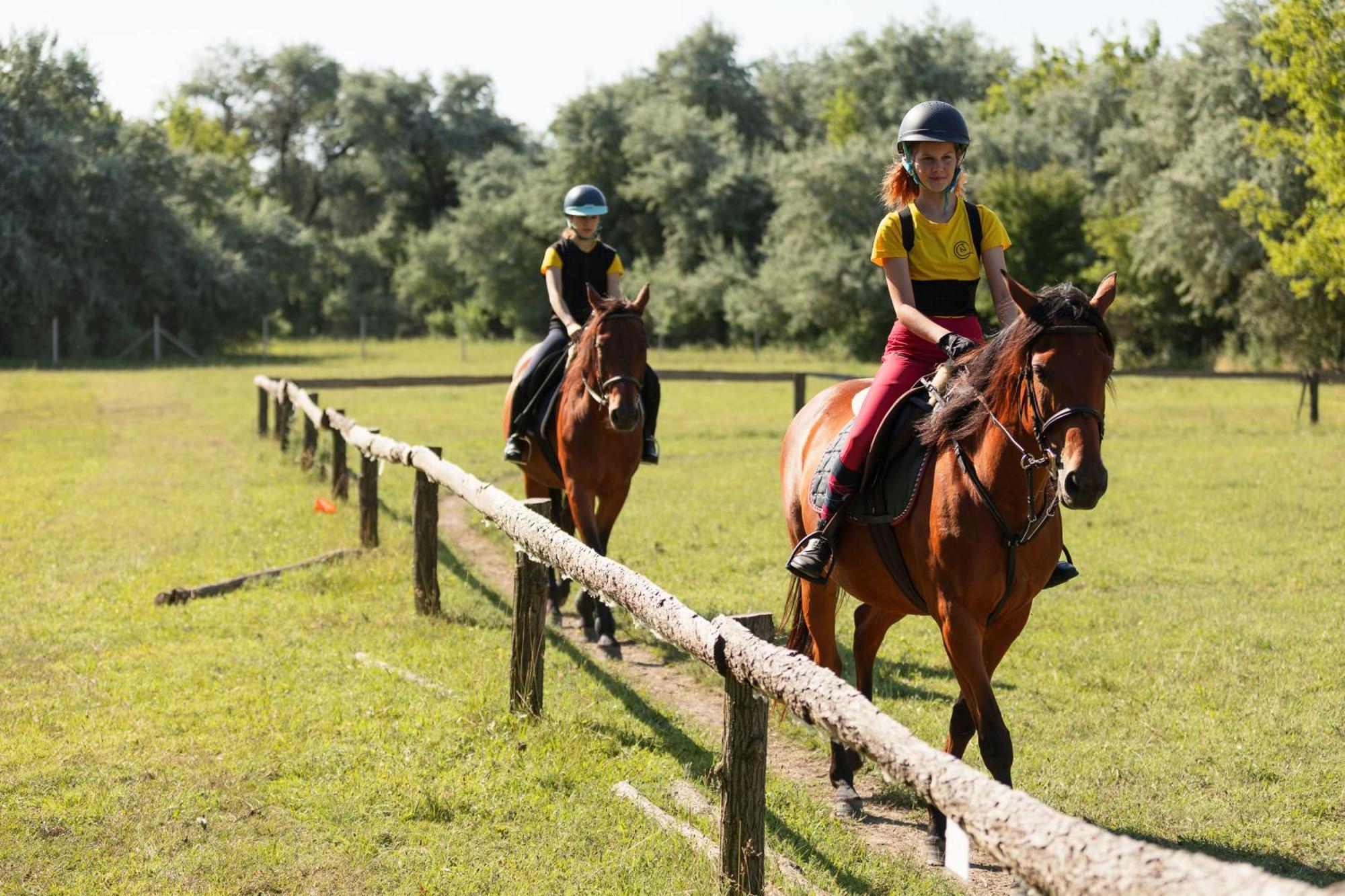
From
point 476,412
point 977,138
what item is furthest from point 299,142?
point 476,412

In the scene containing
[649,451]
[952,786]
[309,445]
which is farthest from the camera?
[309,445]

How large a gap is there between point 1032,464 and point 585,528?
4542mm

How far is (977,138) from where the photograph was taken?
45.9 metres

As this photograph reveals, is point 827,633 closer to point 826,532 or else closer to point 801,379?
point 826,532

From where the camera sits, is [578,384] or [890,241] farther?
[578,384]

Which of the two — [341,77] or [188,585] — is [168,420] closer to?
[188,585]

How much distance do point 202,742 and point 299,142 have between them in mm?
83167

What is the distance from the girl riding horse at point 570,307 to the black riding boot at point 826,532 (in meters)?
3.59

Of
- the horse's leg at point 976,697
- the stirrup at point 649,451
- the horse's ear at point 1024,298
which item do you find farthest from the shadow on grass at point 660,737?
the horse's ear at point 1024,298

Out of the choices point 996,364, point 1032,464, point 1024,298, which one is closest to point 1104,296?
point 1024,298

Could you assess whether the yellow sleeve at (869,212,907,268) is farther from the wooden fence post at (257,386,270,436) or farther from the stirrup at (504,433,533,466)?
the wooden fence post at (257,386,270,436)

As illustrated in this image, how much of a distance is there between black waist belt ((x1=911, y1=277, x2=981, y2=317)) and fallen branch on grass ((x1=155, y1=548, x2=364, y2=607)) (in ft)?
20.3

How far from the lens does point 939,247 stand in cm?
536

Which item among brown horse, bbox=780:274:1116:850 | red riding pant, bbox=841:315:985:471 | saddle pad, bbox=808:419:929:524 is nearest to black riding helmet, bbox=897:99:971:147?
red riding pant, bbox=841:315:985:471
